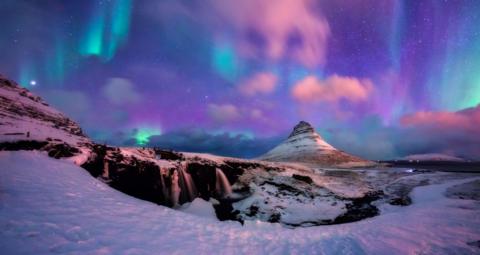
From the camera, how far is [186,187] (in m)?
23.1

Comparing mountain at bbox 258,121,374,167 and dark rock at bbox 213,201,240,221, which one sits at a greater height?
mountain at bbox 258,121,374,167

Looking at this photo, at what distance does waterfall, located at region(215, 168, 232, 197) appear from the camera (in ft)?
86.7

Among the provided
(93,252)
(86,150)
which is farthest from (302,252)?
(86,150)

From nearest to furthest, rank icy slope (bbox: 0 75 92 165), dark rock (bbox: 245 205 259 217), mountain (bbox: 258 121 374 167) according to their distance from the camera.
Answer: icy slope (bbox: 0 75 92 165) < dark rock (bbox: 245 205 259 217) < mountain (bbox: 258 121 374 167)


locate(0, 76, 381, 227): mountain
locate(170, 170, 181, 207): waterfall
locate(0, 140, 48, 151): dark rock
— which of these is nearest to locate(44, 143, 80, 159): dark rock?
locate(0, 76, 381, 227): mountain

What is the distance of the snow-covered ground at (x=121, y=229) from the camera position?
7.14 metres

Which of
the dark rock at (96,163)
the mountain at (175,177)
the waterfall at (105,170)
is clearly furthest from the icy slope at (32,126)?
the waterfall at (105,170)

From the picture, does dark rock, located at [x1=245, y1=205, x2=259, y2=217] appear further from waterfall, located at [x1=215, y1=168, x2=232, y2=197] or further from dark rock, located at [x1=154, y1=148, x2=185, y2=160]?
dark rock, located at [x1=154, y1=148, x2=185, y2=160]

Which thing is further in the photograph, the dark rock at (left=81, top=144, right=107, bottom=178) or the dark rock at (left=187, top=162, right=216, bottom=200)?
the dark rock at (left=187, top=162, right=216, bottom=200)

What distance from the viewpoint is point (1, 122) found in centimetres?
1512

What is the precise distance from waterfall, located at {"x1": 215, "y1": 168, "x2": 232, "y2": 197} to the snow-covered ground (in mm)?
12951

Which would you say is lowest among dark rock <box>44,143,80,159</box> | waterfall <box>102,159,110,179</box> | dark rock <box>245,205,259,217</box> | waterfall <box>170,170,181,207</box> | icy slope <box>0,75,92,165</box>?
dark rock <box>245,205,259,217</box>

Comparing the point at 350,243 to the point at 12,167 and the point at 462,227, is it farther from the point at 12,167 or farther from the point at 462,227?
the point at 12,167

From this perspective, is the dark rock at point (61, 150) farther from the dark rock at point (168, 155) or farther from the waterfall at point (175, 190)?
the dark rock at point (168, 155)
